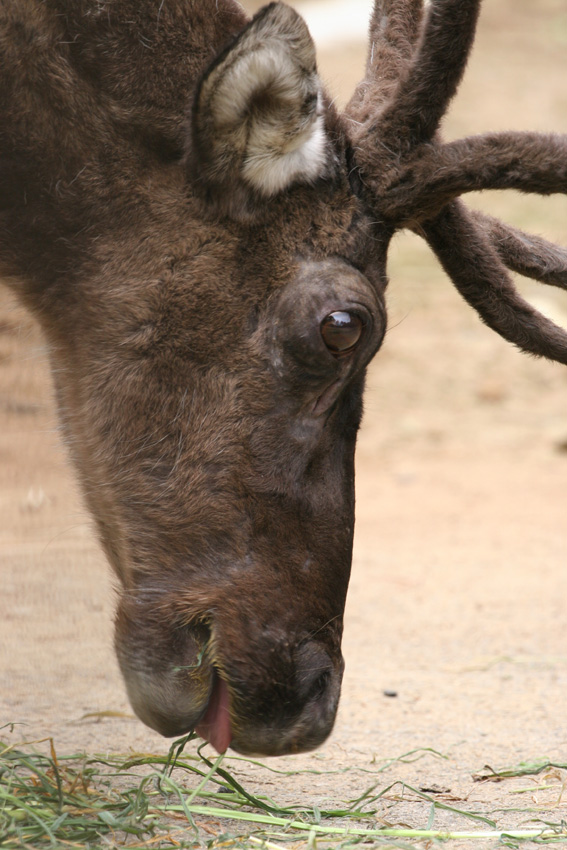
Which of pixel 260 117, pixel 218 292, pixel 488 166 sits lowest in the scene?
pixel 218 292

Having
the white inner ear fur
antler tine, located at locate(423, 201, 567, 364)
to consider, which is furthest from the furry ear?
antler tine, located at locate(423, 201, 567, 364)

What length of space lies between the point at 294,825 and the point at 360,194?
1.79 meters

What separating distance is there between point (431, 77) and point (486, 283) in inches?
26.1

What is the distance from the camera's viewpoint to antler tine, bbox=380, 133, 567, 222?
3098mm

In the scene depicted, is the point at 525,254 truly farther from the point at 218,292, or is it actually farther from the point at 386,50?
the point at 218,292

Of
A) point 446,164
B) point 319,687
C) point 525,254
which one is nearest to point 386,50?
point 446,164

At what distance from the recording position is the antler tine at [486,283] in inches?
135

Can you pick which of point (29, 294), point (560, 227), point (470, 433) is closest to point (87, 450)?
point (29, 294)

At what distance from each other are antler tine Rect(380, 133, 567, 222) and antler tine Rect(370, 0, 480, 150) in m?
0.08

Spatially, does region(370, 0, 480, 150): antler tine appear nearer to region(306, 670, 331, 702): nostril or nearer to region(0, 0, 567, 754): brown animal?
region(0, 0, 567, 754): brown animal

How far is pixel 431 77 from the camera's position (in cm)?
314

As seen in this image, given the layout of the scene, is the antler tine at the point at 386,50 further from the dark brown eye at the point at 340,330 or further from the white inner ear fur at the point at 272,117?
the dark brown eye at the point at 340,330

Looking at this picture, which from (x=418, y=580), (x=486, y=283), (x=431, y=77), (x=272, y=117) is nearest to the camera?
(x=272, y=117)

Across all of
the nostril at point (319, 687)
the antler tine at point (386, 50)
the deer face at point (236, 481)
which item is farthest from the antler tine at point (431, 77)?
the nostril at point (319, 687)
